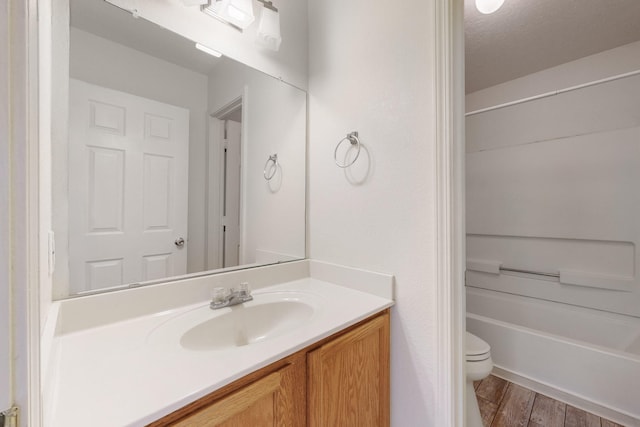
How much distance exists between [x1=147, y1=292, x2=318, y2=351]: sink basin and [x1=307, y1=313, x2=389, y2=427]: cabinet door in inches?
7.0

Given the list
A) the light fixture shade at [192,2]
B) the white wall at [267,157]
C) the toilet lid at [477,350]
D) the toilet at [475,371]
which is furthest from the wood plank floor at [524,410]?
the light fixture shade at [192,2]

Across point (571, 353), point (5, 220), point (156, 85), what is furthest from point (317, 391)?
point (571, 353)

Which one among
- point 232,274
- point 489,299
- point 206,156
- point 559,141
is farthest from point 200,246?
point 559,141

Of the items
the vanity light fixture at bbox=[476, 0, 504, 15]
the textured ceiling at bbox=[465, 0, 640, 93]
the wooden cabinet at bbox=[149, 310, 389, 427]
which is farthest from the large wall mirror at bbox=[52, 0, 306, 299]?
the textured ceiling at bbox=[465, 0, 640, 93]

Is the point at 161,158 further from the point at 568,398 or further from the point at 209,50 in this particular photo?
the point at 568,398

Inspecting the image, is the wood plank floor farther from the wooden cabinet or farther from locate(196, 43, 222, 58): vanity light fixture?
locate(196, 43, 222, 58): vanity light fixture

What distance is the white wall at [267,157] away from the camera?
128 cm

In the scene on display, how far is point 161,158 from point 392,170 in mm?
916

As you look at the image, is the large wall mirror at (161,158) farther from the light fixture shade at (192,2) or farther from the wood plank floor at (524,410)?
the wood plank floor at (524,410)

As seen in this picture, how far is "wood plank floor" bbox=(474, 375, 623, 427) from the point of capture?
1387mm

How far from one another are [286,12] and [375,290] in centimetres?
143

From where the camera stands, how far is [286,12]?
1.36m

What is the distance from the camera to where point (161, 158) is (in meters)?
1.04

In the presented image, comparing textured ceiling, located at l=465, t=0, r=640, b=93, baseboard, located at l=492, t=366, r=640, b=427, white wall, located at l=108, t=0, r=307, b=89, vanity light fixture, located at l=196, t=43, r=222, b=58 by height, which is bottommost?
baseboard, located at l=492, t=366, r=640, b=427
